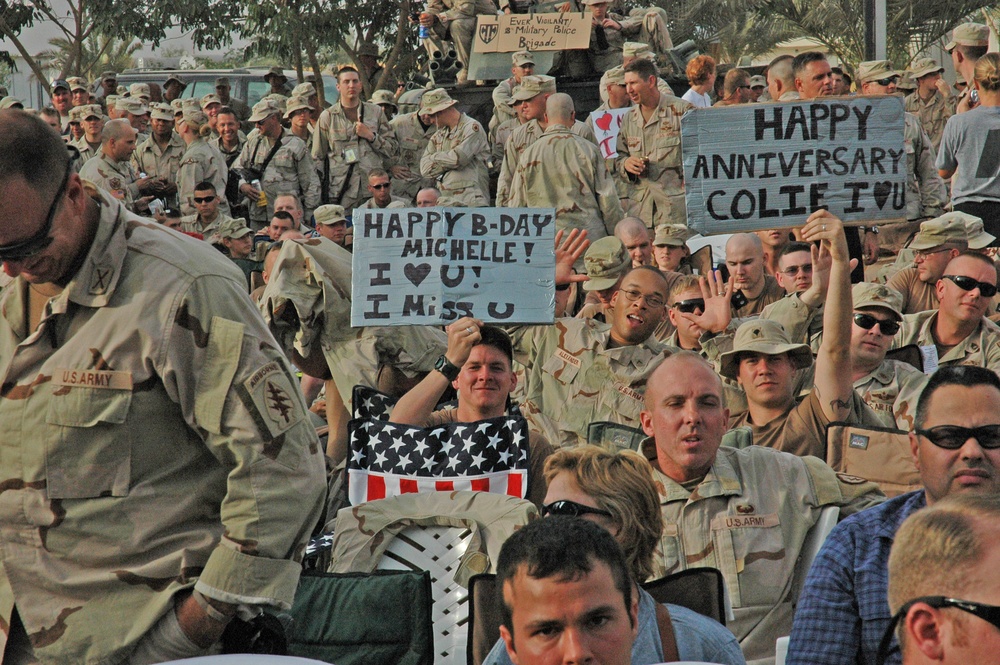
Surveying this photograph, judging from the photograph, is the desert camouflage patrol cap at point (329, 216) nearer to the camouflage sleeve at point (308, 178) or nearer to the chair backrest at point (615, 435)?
the camouflage sleeve at point (308, 178)

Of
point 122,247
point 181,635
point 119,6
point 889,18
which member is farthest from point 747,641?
point 119,6

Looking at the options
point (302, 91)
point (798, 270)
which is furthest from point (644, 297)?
point (302, 91)

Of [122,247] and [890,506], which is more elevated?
[122,247]

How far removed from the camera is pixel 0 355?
3088 mm

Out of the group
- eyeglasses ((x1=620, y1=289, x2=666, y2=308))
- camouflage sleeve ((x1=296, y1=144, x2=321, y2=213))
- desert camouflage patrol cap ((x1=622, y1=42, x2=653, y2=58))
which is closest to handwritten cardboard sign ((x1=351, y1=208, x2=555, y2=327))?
eyeglasses ((x1=620, y1=289, x2=666, y2=308))

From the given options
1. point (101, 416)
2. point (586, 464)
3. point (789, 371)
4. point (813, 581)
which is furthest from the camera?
point (789, 371)

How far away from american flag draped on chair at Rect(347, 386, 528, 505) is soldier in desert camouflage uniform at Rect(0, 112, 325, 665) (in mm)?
2802

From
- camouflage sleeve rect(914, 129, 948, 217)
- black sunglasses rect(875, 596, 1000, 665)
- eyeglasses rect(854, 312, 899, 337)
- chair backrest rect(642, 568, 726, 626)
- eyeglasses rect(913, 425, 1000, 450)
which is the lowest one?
chair backrest rect(642, 568, 726, 626)

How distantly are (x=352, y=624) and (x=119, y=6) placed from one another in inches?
961

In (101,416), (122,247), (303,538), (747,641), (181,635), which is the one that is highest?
(122,247)

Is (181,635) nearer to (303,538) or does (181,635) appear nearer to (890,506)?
(303,538)

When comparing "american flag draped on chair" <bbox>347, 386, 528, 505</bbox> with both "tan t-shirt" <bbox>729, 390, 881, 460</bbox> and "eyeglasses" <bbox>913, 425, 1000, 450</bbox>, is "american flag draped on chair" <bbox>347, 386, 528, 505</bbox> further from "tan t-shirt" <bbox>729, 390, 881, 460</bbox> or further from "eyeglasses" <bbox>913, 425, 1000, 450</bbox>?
"eyeglasses" <bbox>913, 425, 1000, 450</bbox>

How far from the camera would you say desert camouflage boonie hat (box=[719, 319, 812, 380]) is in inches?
244

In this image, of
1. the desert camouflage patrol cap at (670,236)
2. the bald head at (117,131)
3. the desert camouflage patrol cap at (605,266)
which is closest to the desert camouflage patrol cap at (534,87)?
the desert camouflage patrol cap at (670,236)
